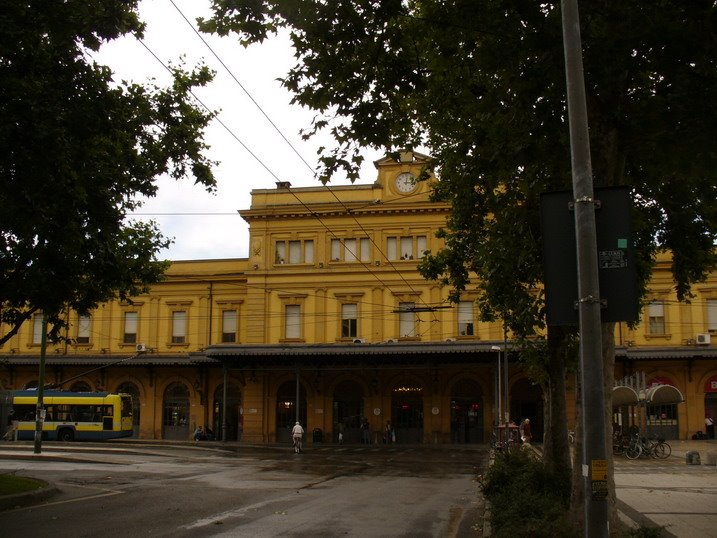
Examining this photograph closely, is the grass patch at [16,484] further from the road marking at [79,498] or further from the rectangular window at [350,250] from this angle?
the rectangular window at [350,250]

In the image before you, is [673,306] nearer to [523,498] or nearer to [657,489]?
[657,489]

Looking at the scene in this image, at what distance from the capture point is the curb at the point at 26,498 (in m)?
15.0

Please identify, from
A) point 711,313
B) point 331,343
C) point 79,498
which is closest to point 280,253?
point 331,343

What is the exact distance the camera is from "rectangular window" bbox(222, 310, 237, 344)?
164 feet

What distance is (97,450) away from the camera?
114ft

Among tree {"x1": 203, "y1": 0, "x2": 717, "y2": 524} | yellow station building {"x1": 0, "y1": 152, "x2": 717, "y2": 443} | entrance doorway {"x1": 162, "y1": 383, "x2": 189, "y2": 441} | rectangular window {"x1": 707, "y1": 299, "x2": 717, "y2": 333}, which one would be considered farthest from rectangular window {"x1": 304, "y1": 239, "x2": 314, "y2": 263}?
tree {"x1": 203, "y1": 0, "x2": 717, "y2": 524}

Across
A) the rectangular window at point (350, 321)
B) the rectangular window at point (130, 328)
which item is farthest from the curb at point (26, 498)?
the rectangular window at point (130, 328)

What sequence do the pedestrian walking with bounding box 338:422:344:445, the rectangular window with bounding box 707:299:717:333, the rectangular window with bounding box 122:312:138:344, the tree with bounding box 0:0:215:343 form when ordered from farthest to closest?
the rectangular window with bounding box 122:312:138:344 < the rectangular window with bounding box 707:299:717:333 < the pedestrian walking with bounding box 338:422:344:445 < the tree with bounding box 0:0:215:343

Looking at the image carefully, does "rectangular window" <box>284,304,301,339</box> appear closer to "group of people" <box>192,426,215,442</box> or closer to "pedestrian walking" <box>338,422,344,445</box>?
"pedestrian walking" <box>338,422,344,445</box>

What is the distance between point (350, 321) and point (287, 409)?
7053 millimetres

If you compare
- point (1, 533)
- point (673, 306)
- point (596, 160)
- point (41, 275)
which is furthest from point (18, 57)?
point (673, 306)

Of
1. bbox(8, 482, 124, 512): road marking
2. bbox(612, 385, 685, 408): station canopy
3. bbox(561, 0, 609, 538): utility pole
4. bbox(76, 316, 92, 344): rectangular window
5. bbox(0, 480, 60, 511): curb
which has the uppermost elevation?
bbox(76, 316, 92, 344): rectangular window

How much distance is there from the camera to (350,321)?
47781mm

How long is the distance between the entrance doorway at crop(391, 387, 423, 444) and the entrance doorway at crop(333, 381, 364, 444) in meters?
2.21
